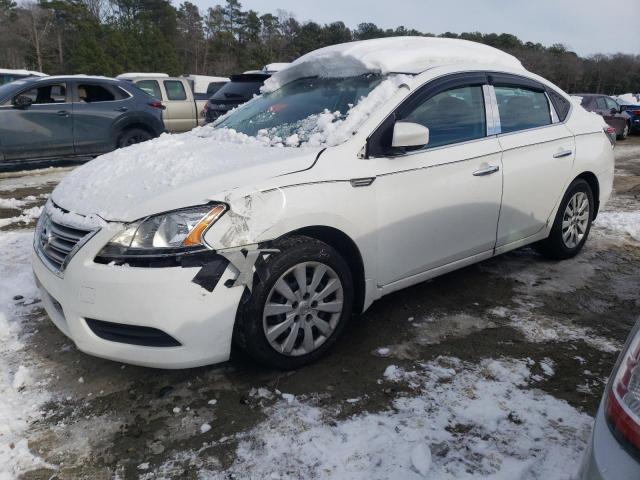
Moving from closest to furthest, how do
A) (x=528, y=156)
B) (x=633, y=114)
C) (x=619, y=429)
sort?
1. (x=619, y=429)
2. (x=528, y=156)
3. (x=633, y=114)

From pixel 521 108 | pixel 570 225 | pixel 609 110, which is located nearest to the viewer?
pixel 521 108

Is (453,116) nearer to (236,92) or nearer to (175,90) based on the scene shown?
(236,92)

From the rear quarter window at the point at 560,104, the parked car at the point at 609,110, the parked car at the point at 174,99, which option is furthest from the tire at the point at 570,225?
the parked car at the point at 609,110

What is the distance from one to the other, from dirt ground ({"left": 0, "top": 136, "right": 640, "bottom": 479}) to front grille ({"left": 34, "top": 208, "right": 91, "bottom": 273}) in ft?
2.13

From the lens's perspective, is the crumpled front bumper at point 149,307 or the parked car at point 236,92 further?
the parked car at point 236,92

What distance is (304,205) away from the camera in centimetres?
270

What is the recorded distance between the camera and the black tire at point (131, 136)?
30.9ft

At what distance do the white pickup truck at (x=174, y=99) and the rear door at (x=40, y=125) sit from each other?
438cm

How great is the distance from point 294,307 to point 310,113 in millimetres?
1327

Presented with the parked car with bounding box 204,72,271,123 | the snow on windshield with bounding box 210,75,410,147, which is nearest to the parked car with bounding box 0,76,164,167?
the parked car with bounding box 204,72,271,123

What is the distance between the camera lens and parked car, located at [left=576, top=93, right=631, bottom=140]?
50.6 ft

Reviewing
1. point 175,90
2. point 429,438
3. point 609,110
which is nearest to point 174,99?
point 175,90

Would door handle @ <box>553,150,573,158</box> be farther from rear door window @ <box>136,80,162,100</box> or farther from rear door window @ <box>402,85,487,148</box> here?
rear door window @ <box>136,80,162,100</box>

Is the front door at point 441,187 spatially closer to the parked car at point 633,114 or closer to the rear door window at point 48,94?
the rear door window at point 48,94
